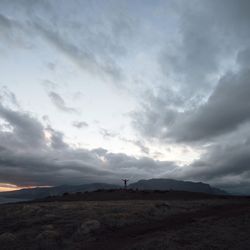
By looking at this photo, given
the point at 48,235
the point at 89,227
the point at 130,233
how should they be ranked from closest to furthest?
the point at 48,235
the point at 130,233
the point at 89,227

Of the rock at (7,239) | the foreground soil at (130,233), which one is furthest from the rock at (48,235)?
the rock at (7,239)

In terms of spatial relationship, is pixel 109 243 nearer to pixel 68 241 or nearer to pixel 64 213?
pixel 68 241

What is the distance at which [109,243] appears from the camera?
764 inches

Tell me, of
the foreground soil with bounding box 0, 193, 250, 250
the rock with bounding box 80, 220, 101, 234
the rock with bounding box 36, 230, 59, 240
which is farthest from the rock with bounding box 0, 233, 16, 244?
the rock with bounding box 80, 220, 101, 234

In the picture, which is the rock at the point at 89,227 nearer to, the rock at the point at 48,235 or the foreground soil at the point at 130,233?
the foreground soil at the point at 130,233

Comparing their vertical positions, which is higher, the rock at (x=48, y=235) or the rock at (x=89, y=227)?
the rock at (x=89, y=227)

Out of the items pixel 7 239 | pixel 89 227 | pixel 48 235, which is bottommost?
pixel 7 239

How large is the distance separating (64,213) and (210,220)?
55.2ft

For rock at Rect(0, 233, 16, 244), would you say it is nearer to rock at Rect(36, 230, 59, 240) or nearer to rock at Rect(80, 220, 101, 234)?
rock at Rect(36, 230, 59, 240)

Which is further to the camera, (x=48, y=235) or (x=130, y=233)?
(x=130, y=233)

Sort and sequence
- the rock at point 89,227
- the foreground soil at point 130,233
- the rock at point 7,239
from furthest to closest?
1. the rock at point 89,227
2. the rock at point 7,239
3. the foreground soil at point 130,233

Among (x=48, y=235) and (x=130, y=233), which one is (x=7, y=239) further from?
(x=130, y=233)

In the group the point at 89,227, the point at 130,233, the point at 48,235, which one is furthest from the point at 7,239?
the point at 130,233

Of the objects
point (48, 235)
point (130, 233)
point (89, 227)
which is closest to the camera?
point (48, 235)
